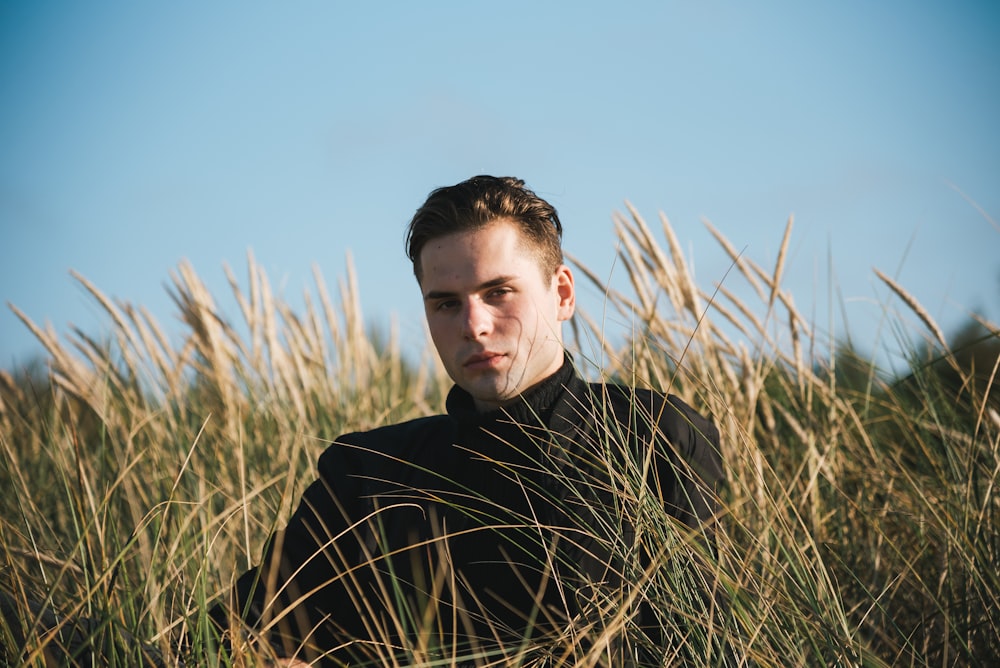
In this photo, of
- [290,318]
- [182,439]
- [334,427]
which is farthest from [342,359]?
[182,439]

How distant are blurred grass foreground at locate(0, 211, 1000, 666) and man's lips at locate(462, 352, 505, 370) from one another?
0.15 meters

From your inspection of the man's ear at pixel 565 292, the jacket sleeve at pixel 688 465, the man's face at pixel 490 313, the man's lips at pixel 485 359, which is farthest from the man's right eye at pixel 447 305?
the jacket sleeve at pixel 688 465

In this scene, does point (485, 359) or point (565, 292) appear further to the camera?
point (565, 292)

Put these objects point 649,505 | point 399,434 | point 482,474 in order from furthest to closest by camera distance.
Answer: point 399,434 → point 482,474 → point 649,505

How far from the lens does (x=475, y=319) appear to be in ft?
5.07

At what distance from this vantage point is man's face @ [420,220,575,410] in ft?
5.13

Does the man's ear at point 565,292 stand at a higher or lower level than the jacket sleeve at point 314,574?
higher

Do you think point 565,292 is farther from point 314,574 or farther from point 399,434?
point 314,574

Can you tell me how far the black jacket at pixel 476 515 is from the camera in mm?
1465

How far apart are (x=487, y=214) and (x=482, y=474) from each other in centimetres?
53

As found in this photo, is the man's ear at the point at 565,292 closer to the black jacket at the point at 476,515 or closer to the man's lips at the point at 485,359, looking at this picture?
the black jacket at the point at 476,515

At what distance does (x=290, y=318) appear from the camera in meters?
3.64

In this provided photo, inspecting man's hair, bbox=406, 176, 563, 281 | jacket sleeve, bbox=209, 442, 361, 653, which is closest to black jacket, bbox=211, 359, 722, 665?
jacket sleeve, bbox=209, 442, 361, 653

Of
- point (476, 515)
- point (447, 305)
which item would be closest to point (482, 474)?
point (476, 515)
